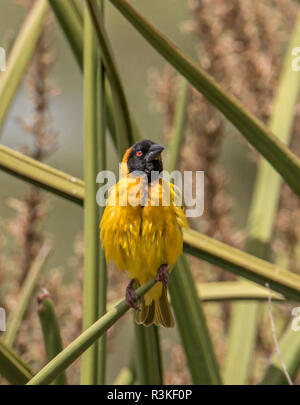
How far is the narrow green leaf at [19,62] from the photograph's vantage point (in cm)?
52

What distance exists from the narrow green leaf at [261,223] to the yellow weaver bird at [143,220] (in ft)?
0.74

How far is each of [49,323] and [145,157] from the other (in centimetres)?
13

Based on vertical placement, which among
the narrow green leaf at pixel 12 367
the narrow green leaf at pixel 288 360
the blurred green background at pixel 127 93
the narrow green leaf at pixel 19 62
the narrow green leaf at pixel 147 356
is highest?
the blurred green background at pixel 127 93

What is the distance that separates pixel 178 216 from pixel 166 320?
8cm

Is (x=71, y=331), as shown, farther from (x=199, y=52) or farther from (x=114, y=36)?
(x=114, y=36)

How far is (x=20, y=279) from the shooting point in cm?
66

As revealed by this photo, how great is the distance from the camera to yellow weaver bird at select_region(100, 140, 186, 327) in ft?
1.33

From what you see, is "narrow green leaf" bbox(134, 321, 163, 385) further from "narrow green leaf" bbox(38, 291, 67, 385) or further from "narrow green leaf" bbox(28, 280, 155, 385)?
"narrow green leaf" bbox(28, 280, 155, 385)

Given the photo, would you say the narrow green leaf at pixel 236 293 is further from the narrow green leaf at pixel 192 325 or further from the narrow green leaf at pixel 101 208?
the narrow green leaf at pixel 101 208

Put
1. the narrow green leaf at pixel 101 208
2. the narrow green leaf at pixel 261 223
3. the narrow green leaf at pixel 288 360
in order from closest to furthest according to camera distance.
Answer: the narrow green leaf at pixel 101 208, the narrow green leaf at pixel 288 360, the narrow green leaf at pixel 261 223

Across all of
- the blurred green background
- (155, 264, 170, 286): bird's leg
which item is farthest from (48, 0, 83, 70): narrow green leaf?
the blurred green background

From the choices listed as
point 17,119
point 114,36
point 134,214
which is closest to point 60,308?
point 17,119

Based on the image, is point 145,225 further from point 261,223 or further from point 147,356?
point 261,223

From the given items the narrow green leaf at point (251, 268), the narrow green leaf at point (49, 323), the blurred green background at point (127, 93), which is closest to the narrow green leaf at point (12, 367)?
the narrow green leaf at point (49, 323)
